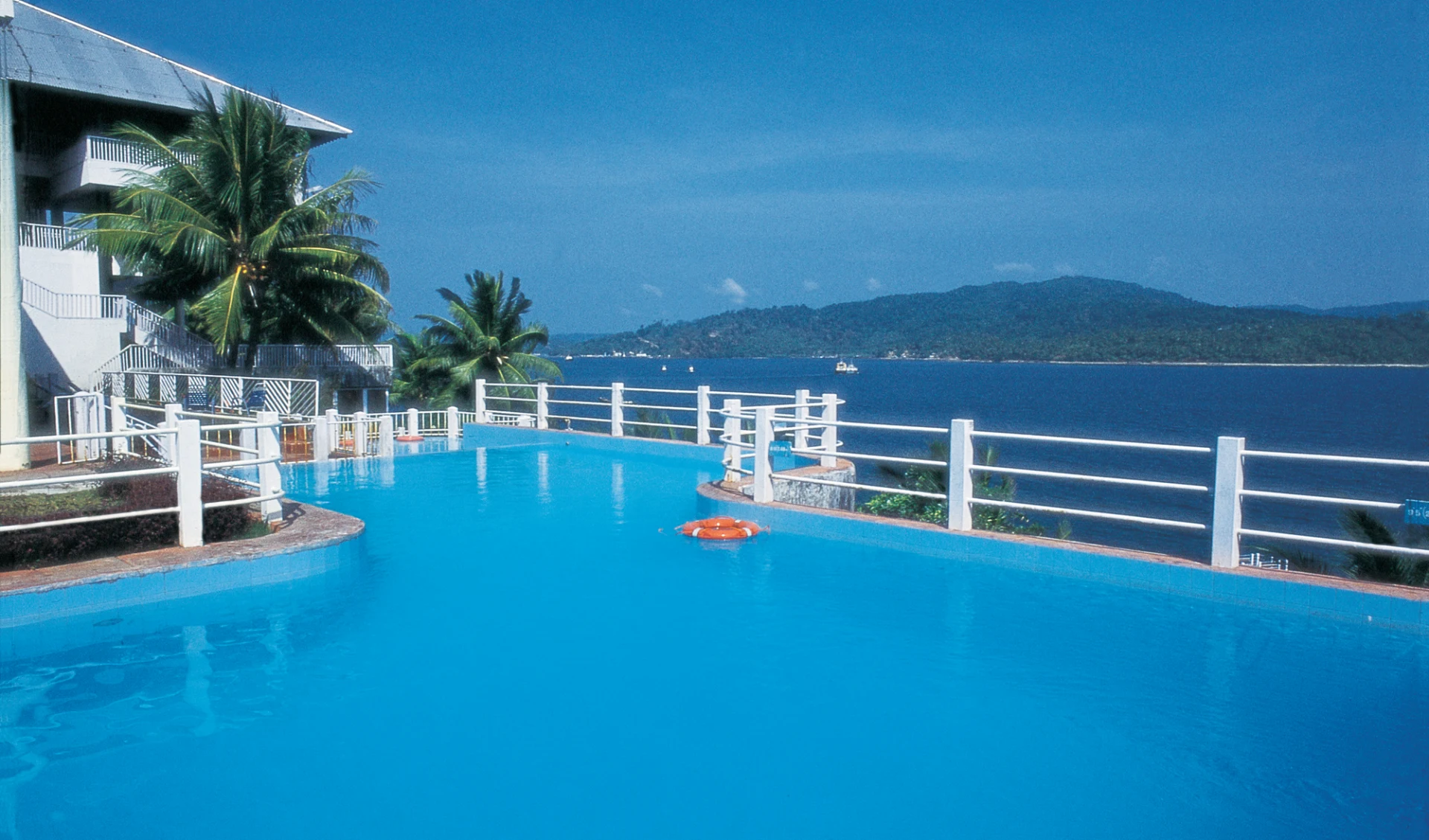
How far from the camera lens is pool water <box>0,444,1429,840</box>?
4.42m

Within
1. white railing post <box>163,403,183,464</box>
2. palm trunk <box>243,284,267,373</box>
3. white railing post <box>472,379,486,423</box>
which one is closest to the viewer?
white railing post <box>163,403,183,464</box>

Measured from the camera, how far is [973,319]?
507 feet

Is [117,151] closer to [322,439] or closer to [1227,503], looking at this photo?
[322,439]

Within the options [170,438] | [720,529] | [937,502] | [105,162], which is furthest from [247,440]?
[105,162]

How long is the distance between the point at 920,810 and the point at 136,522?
6.93 meters

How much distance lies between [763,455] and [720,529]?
1.19m

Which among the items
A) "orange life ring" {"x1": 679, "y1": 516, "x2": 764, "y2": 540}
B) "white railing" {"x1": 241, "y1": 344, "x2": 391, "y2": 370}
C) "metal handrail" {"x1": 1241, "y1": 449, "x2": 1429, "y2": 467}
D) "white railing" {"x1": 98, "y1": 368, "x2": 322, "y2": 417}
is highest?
"white railing" {"x1": 241, "y1": 344, "x2": 391, "y2": 370}

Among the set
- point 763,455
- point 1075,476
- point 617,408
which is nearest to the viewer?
point 1075,476

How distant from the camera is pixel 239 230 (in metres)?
23.2

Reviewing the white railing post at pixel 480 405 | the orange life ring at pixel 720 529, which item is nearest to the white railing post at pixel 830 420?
the orange life ring at pixel 720 529

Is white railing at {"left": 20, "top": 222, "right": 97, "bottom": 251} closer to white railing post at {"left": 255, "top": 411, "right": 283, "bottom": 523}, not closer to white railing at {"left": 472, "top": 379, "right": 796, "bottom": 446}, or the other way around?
white railing at {"left": 472, "top": 379, "right": 796, "bottom": 446}

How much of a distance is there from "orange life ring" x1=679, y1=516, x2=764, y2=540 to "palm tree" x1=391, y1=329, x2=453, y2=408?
25.5 m

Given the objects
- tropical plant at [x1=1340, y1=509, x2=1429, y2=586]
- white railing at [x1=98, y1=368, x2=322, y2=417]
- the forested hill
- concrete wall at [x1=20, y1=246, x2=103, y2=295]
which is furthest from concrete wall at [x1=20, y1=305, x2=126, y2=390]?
the forested hill

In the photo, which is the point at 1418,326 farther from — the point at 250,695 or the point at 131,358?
the point at 131,358
